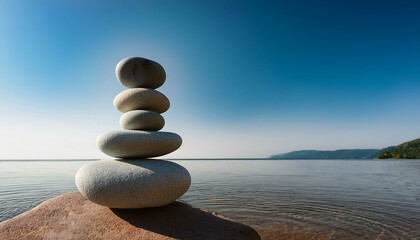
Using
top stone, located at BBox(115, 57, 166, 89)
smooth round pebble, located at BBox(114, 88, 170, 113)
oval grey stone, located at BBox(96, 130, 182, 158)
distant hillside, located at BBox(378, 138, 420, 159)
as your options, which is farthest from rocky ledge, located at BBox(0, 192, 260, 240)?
distant hillside, located at BBox(378, 138, 420, 159)

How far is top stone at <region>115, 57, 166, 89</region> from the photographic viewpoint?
7.95 meters

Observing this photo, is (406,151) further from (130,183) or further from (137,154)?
(130,183)

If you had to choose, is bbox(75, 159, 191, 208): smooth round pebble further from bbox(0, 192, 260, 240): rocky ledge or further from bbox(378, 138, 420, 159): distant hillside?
bbox(378, 138, 420, 159): distant hillside

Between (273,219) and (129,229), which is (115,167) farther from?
(273,219)

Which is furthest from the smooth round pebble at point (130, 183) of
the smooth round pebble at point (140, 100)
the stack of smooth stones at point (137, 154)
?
the smooth round pebble at point (140, 100)

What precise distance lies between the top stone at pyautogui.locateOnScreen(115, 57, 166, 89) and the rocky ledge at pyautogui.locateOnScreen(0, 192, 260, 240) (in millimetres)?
3565

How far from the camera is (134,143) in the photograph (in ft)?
23.3

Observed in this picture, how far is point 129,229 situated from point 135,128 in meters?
2.69

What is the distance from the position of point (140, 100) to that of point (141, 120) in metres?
0.65

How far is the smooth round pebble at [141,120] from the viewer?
298 inches

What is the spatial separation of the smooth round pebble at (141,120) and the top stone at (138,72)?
3.28 feet

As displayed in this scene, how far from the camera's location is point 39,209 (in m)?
7.44

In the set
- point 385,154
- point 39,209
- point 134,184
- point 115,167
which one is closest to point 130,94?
point 115,167

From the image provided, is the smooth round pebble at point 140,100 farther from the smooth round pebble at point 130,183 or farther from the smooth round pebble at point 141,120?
the smooth round pebble at point 130,183
